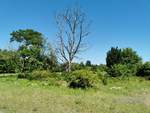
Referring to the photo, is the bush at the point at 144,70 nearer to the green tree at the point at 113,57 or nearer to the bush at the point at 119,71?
the bush at the point at 119,71

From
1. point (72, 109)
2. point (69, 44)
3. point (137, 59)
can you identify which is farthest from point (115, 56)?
point (72, 109)

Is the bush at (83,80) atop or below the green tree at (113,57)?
below

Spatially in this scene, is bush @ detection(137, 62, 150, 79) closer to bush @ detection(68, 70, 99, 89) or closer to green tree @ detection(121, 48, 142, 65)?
green tree @ detection(121, 48, 142, 65)

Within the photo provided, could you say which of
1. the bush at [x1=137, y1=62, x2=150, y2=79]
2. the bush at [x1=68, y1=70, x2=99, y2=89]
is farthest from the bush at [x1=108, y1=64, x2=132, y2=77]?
the bush at [x1=68, y1=70, x2=99, y2=89]

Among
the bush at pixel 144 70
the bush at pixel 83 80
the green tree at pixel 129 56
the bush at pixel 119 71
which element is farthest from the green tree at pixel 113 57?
the bush at pixel 83 80

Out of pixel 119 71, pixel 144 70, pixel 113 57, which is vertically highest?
pixel 113 57

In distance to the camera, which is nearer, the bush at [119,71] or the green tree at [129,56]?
the bush at [119,71]

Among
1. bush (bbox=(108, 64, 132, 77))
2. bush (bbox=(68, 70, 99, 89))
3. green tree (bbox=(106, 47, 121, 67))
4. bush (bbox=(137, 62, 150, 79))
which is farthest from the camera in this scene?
green tree (bbox=(106, 47, 121, 67))

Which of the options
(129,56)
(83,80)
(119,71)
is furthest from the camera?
(129,56)

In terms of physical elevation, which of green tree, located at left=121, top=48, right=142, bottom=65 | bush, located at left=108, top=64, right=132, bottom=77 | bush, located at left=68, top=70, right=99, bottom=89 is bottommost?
bush, located at left=68, top=70, right=99, bottom=89

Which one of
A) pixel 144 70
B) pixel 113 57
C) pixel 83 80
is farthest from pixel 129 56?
pixel 83 80

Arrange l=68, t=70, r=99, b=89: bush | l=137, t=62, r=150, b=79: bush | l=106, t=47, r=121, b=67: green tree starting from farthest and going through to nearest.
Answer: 1. l=106, t=47, r=121, b=67: green tree
2. l=137, t=62, r=150, b=79: bush
3. l=68, t=70, r=99, b=89: bush

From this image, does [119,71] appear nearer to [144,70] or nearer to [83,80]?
[144,70]

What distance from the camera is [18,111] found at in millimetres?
12977
